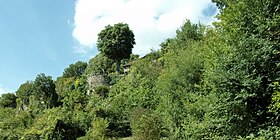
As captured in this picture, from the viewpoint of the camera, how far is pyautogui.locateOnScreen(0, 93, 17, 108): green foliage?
216ft

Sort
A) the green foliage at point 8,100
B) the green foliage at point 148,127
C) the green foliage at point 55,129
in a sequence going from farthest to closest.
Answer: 1. the green foliage at point 8,100
2. the green foliage at point 55,129
3. the green foliage at point 148,127

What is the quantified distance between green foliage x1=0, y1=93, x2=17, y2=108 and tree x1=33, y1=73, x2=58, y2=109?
750 inches

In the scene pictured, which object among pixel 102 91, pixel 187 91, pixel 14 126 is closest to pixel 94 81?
pixel 102 91

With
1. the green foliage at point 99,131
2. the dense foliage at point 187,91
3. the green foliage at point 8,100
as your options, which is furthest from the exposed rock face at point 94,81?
the green foliage at point 8,100

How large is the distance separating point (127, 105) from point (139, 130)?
392 inches

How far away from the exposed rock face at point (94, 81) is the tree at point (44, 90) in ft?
15.5

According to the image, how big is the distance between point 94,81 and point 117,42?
26.8 feet

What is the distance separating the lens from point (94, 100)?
42406mm

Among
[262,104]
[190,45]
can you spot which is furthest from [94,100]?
[262,104]

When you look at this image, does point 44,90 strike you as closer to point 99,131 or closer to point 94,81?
point 94,81

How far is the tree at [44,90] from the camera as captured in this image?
160ft

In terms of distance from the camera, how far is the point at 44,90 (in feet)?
161

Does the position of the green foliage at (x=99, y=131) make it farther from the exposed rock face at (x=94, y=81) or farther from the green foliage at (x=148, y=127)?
the exposed rock face at (x=94, y=81)

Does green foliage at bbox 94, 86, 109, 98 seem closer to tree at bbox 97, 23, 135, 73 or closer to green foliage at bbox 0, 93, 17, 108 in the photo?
tree at bbox 97, 23, 135, 73
